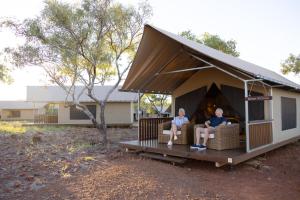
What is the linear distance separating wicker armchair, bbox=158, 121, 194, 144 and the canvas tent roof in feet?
5.48

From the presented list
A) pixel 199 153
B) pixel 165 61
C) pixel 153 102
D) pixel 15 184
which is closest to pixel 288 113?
pixel 165 61

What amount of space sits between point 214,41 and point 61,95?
12880 millimetres

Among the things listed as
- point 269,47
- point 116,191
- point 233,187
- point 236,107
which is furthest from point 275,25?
point 116,191

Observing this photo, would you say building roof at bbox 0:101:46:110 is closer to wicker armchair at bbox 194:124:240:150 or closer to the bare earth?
the bare earth

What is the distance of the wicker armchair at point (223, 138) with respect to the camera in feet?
22.0

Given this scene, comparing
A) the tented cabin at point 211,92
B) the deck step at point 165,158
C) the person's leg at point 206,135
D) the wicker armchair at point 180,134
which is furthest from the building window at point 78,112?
the person's leg at point 206,135

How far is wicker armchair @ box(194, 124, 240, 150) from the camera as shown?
263 inches

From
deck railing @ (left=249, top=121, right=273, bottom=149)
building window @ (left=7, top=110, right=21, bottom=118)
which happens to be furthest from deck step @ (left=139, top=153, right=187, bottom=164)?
building window @ (left=7, top=110, right=21, bottom=118)

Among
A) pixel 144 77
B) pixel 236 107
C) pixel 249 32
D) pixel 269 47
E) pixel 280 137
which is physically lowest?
pixel 280 137

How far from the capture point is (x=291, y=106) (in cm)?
1005

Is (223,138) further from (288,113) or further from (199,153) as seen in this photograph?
(288,113)

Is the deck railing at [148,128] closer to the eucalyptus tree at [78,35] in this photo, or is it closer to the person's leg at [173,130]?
the person's leg at [173,130]

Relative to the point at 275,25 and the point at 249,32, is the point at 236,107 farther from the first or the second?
the point at 249,32

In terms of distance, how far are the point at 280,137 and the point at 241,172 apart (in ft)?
11.0
